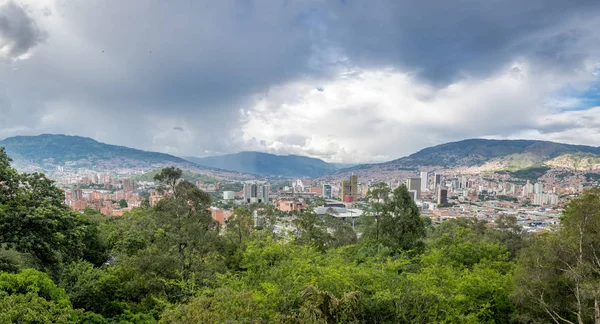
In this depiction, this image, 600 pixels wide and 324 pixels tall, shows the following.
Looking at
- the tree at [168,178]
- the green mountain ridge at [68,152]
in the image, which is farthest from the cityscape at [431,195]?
the tree at [168,178]

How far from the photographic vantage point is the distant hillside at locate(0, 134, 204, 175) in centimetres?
15596

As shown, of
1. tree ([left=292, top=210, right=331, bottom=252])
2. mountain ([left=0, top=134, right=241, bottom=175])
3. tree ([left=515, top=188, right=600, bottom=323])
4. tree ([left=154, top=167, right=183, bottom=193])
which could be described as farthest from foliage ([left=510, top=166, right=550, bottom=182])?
mountain ([left=0, top=134, right=241, bottom=175])

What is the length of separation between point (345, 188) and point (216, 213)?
60.1 metres

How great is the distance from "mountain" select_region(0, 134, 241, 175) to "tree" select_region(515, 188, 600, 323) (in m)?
174

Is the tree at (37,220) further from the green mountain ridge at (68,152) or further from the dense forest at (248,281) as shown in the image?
the green mountain ridge at (68,152)

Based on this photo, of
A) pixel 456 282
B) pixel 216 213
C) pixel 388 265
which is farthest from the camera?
pixel 216 213

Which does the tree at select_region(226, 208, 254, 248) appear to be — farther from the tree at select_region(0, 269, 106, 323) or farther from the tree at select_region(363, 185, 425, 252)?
the tree at select_region(0, 269, 106, 323)

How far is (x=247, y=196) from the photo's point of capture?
269 feet

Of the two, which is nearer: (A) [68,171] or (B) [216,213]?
(B) [216,213]

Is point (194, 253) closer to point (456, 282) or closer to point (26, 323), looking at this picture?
point (26, 323)

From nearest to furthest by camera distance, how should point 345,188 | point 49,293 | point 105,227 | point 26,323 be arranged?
point 26,323 < point 49,293 < point 105,227 < point 345,188

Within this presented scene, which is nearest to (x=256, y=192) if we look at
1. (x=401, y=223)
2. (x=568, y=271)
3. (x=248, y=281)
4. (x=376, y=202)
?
(x=376, y=202)

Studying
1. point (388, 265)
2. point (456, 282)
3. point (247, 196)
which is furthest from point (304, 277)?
point (247, 196)

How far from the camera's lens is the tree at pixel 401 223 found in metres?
16.4
